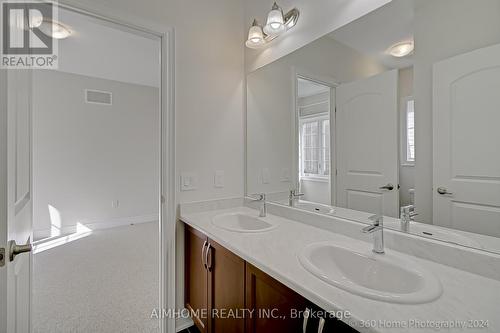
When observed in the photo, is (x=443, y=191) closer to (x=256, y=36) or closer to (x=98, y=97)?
(x=256, y=36)

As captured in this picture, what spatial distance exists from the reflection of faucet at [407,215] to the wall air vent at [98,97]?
463 cm

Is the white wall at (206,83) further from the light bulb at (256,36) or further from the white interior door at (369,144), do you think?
the white interior door at (369,144)

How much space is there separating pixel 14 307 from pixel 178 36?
68.4 inches

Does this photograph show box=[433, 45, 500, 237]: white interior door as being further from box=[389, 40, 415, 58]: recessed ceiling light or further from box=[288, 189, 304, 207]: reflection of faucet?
box=[288, 189, 304, 207]: reflection of faucet

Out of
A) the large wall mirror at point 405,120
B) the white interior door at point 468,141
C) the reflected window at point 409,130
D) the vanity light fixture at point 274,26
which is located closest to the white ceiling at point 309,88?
the large wall mirror at point 405,120

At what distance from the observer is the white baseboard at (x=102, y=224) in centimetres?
365

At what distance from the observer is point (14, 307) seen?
0.81 meters

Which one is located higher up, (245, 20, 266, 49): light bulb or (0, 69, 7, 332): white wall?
(245, 20, 266, 49): light bulb

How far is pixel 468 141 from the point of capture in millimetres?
950

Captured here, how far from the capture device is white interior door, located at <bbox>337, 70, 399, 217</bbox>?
1.19 metres

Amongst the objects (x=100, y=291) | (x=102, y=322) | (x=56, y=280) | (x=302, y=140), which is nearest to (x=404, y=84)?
(x=302, y=140)

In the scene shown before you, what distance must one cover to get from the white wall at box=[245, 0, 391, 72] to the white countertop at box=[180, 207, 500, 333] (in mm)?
1229

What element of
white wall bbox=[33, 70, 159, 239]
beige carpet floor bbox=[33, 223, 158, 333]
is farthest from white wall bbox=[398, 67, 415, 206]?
white wall bbox=[33, 70, 159, 239]

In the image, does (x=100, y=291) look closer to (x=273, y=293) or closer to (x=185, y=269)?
(x=185, y=269)
